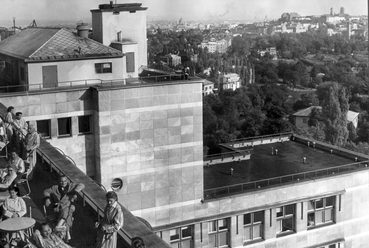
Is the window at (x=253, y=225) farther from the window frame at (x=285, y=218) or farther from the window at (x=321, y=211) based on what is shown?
the window at (x=321, y=211)

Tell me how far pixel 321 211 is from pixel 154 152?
11.2 m

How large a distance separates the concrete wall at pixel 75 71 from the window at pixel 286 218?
11.6m

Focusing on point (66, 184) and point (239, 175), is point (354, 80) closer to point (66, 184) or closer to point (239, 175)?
point (239, 175)

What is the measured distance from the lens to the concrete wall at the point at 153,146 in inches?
1198

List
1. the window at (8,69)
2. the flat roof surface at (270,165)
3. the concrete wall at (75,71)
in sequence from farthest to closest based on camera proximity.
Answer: the flat roof surface at (270,165) < the window at (8,69) < the concrete wall at (75,71)

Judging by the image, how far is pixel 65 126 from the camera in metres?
30.5

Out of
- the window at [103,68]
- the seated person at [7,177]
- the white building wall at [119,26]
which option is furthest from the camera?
the white building wall at [119,26]

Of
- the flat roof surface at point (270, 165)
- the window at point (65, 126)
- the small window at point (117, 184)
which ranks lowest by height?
the flat roof surface at point (270, 165)

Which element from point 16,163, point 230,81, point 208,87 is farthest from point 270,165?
point 230,81

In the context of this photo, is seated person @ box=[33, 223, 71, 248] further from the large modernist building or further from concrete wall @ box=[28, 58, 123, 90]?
concrete wall @ box=[28, 58, 123, 90]

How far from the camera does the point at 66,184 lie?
14203 millimetres

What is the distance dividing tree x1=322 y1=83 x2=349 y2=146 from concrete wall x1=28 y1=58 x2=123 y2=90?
246ft

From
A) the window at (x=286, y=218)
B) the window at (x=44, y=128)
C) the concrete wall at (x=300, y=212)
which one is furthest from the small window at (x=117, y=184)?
the window at (x=286, y=218)

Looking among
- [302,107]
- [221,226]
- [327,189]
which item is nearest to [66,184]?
[221,226]
